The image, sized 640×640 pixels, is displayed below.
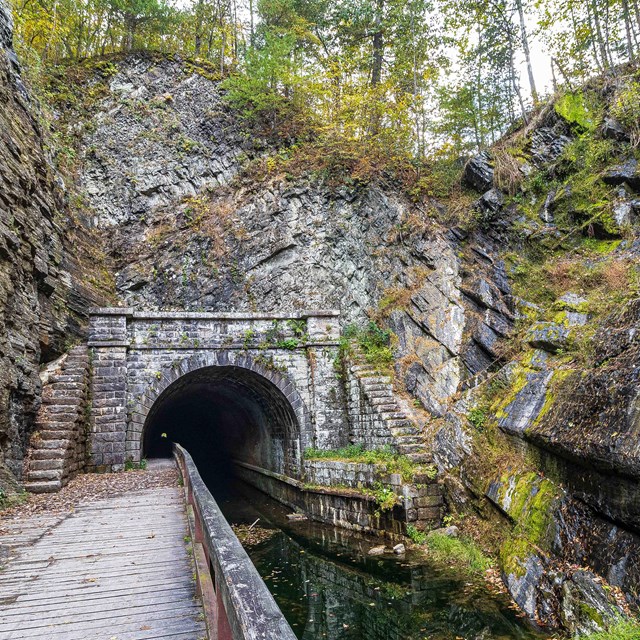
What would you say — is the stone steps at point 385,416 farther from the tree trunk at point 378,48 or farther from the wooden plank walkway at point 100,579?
the tree trunk at point 378,48

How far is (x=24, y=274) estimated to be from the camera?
1040 cm

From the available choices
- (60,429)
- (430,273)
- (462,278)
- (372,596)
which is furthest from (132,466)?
(462,278)

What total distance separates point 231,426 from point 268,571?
1532cm

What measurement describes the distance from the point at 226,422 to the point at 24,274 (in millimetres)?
15421

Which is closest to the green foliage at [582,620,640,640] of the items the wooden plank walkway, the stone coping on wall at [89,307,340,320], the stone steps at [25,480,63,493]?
the wooden plank walkway

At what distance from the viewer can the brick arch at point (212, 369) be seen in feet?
42.6

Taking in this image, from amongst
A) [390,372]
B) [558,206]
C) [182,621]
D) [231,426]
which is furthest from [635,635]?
[231,426]

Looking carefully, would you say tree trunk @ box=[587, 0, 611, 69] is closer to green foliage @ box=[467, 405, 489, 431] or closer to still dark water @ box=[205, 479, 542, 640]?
green foliage @ box=[467, 405, 489, 431]

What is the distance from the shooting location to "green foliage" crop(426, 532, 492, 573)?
8141mm

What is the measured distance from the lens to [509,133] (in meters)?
18.8

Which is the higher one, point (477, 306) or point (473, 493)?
point (477, 306)

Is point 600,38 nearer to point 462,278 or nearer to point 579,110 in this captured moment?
point 579,110

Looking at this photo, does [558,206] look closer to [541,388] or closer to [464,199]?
[464,199]

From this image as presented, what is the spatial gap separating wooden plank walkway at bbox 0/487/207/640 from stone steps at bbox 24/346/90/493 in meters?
2.70
